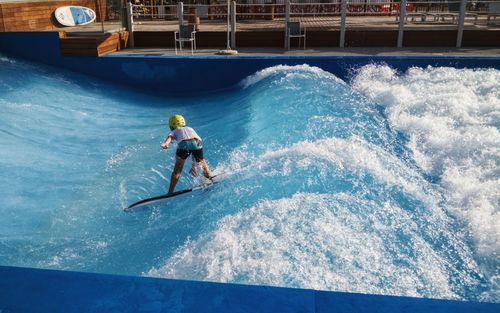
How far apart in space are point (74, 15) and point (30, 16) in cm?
297

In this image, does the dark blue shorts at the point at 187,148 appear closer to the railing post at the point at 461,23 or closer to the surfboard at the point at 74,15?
the railing post at the point at 461,23

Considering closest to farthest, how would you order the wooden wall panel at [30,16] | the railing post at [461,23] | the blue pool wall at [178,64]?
1. the blue pool wall at [178,64]
2. the wooden wall panel at [30,16]
3. the railing post at [461,23]

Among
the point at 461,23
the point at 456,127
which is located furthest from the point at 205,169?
the point at 461,23

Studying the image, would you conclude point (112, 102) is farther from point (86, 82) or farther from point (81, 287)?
point (81, 287)

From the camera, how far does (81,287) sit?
2756 millimetres

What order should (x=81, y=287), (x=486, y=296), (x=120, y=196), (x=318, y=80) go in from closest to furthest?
1. (x=81, y=287)
2. (x=486, y=296)
3. (x=120, y=196)
4. (x=318, y=80)

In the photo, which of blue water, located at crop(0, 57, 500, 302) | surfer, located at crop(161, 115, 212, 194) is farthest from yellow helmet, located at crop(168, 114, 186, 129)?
blue water, located at crop(0, 57, 500, 302)

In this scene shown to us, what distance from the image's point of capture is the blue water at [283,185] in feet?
16.3

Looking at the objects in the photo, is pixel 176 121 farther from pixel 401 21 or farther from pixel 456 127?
pixel 401 21

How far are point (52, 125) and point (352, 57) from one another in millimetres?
7552

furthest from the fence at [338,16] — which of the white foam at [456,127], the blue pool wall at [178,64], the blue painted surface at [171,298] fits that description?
the blue painted surface at [171,298]

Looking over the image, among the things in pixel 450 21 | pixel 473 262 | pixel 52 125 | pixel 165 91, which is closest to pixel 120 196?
pixel 52 125

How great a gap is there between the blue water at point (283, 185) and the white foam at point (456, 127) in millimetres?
36

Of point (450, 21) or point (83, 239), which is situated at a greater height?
point (450, 21)
